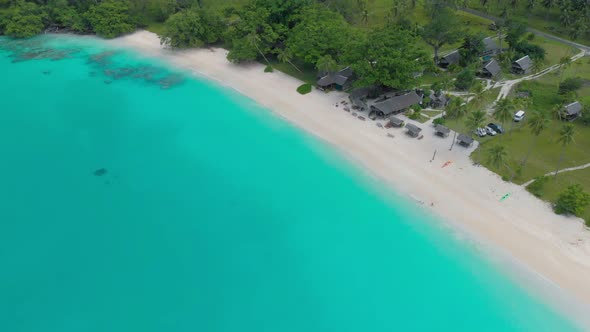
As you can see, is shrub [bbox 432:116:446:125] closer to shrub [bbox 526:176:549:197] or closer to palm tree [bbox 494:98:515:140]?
palm tree [bbox 494:98:515:140]

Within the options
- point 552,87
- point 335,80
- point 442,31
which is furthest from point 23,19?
point 552,87

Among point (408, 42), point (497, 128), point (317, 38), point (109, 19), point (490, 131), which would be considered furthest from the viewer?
point (109, 19)

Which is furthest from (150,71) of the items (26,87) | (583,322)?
(583,322)

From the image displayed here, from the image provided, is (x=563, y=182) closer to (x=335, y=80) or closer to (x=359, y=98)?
(x=359, y=98)

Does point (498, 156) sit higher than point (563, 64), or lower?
lower

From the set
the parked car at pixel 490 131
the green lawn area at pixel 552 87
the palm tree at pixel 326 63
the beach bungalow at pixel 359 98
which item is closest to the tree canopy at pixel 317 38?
the palm tree at pixel 326 63

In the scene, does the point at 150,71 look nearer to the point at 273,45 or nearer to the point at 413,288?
the point at 273,45
